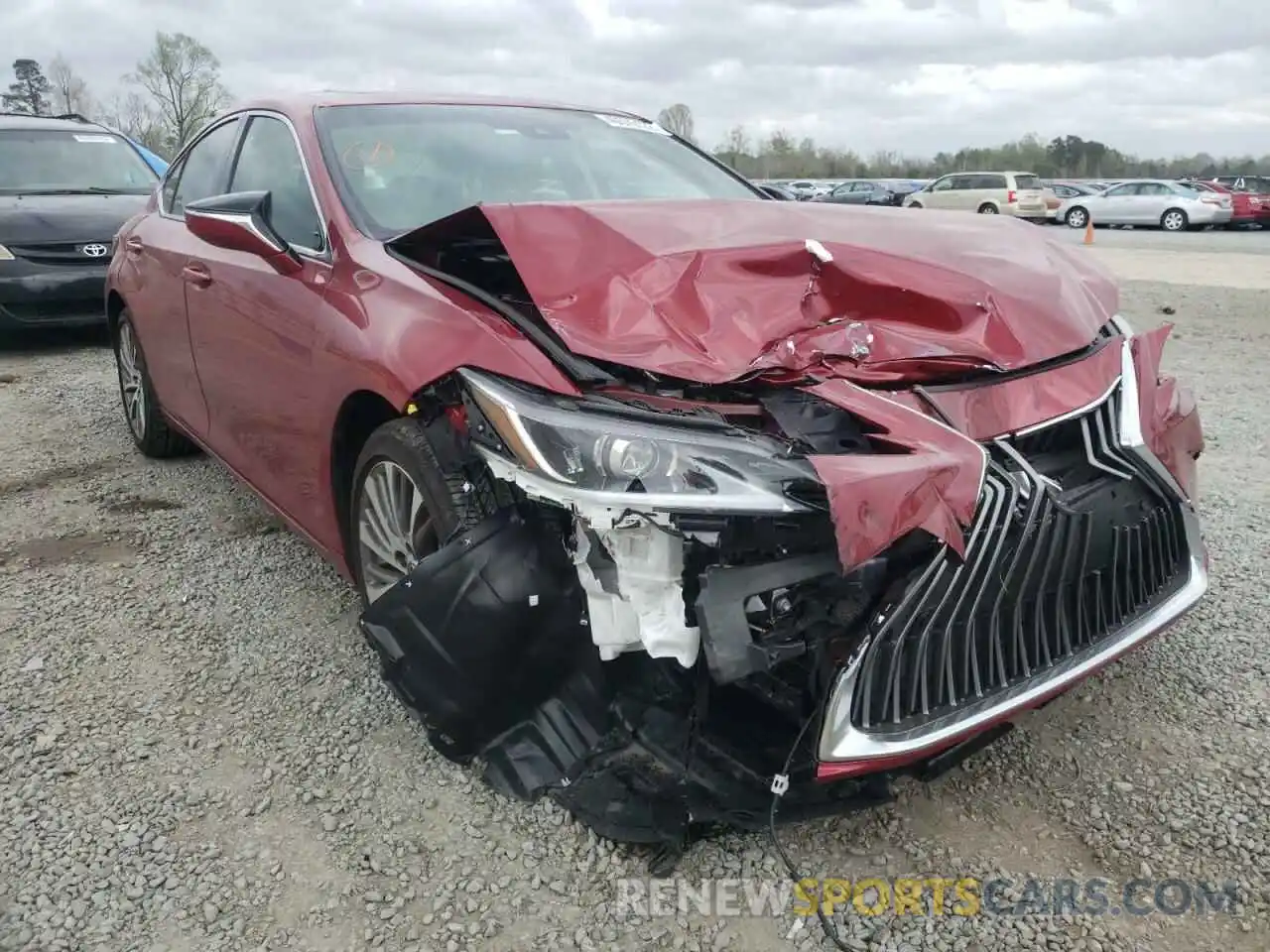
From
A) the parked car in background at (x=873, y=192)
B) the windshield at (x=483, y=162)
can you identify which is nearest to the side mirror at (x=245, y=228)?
the windshield at (x=483, y=162)

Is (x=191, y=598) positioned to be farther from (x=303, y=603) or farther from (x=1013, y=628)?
(x=1013, y=628)

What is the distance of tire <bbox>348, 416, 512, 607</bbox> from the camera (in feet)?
7.29

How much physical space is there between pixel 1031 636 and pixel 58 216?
7922mm

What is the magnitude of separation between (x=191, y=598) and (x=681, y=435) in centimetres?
228

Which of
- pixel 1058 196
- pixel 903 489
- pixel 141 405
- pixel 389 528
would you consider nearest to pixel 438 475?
pixel 389 528

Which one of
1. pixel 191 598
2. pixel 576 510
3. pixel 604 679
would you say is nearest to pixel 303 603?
pixel 191 598

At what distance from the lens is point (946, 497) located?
5.86 feet

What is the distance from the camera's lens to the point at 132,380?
4.98 m

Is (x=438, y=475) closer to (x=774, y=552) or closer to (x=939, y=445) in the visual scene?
(x=774, y=552)

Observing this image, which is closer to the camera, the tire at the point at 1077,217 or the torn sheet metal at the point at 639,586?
the torn sheet metal at the point at 639,586

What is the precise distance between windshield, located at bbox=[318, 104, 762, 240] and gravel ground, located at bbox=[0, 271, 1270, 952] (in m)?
1.35

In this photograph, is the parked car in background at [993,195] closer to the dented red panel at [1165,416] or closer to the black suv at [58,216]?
the black suv at [58,216]

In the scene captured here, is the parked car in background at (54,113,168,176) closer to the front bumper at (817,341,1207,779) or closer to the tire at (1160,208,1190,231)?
the front bumper at (817,341,1207,779)

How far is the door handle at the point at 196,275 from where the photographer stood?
3556mm
